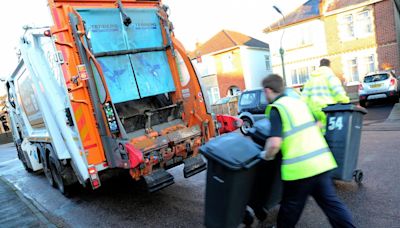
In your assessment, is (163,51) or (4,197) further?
(4,197)

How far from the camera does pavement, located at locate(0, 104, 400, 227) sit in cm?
485

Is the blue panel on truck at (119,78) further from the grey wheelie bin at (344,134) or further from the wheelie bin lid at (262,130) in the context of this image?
the grey wheelie bin at (344,134)

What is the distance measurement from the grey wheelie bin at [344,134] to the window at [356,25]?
1631cm

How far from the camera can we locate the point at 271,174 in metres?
3.04

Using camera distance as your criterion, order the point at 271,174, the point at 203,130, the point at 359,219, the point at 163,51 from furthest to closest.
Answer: the point at 163,51, the point at 203,130, the point at 359,219, the point at 271,174

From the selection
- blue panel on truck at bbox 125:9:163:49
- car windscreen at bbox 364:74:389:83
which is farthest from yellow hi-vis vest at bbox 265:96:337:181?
car windscreen at bbox 364:74:389:83

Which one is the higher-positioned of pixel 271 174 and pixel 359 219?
pixel 271 174

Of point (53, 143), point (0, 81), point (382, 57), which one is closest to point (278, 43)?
point (382, 57)

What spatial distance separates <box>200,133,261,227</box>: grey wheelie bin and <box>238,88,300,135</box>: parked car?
23.7 feet

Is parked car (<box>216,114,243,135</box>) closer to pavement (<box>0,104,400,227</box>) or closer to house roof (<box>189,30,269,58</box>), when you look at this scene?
pavement (<box>0,104,400,227</box>)

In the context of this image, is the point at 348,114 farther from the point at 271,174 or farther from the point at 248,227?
the point at 248,227

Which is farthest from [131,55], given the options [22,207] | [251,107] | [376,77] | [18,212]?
[376,77]

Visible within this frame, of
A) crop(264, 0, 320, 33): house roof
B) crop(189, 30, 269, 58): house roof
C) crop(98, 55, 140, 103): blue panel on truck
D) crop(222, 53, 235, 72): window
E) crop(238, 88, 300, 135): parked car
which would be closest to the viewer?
crop(98, 55, 140, 103): blue panel on truck

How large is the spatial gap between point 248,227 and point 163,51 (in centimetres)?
308
